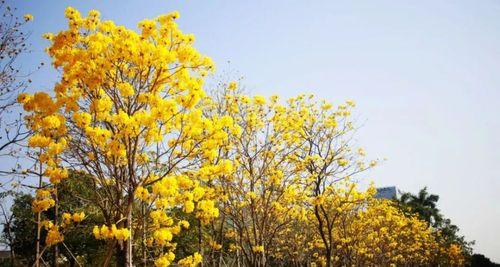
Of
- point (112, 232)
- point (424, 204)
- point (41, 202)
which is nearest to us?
point (112, 232)

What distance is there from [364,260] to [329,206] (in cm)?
1116

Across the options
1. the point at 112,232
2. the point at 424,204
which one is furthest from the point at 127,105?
the point at 424,204

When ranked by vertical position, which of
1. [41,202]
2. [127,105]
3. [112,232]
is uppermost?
[127,105]

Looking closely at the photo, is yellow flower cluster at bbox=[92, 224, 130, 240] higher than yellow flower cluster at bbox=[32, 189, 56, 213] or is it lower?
lower

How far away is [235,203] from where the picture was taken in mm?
10477

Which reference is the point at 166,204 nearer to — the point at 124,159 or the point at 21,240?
the point at 124,159

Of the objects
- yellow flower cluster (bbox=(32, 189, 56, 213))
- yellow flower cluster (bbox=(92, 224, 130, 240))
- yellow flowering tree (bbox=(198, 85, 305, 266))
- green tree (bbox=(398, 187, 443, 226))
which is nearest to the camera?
yellow flower cluster (bbox=(92, 224, 130, 240))

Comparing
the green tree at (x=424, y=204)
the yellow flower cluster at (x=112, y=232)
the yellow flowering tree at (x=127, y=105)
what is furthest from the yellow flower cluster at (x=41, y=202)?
the green tree at (x=424, y=204)

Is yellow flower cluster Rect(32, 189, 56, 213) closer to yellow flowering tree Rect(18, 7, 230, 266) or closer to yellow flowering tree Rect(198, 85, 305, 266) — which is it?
yellow flowering tree Rect(18, 7, 230, 266)

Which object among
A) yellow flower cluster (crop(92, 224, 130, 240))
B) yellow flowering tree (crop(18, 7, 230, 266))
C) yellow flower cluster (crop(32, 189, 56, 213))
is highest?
yellow flowering tree (crop(18, 7, 230, 266))

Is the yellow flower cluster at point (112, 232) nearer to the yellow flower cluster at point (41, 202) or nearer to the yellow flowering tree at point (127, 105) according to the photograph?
the yellow flowering tree at point (127, 105)

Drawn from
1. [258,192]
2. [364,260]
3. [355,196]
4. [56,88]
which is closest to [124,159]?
[56,88]

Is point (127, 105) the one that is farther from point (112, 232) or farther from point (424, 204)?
point (424, 204)

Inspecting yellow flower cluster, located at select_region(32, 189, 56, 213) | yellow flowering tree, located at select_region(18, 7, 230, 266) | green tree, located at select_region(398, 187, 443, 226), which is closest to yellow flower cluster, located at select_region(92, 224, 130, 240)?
yellow flowering tree, located at select_region(18, 7, 230, 266)
